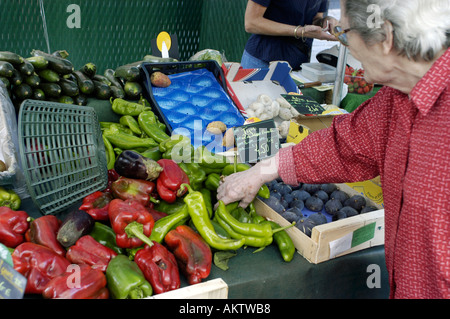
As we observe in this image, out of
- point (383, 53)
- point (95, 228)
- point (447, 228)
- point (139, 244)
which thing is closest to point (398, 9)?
point (383, 53)

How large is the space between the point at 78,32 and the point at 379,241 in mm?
5299

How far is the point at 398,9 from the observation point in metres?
1.05

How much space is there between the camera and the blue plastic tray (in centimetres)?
260

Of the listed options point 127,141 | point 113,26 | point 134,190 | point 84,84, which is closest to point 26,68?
point 84,84

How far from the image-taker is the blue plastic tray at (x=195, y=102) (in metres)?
2.60

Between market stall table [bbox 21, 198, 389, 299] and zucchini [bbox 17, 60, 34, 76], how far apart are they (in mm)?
951

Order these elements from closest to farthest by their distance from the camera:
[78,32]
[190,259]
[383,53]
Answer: [383,53] → [190,259] → [78,32]

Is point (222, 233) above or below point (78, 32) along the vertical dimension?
below

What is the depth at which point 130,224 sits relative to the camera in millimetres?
1417

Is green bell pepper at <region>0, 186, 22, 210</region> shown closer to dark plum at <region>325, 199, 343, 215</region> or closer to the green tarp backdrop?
dark plum at <region>325, 199, 343, 215</region>

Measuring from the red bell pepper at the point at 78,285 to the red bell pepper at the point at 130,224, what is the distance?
0.67ft

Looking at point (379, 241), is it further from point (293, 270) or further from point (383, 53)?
point (383, 53)

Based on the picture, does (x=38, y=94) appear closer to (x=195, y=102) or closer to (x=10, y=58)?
(x=10, y=58)

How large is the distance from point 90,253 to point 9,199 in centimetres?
60
